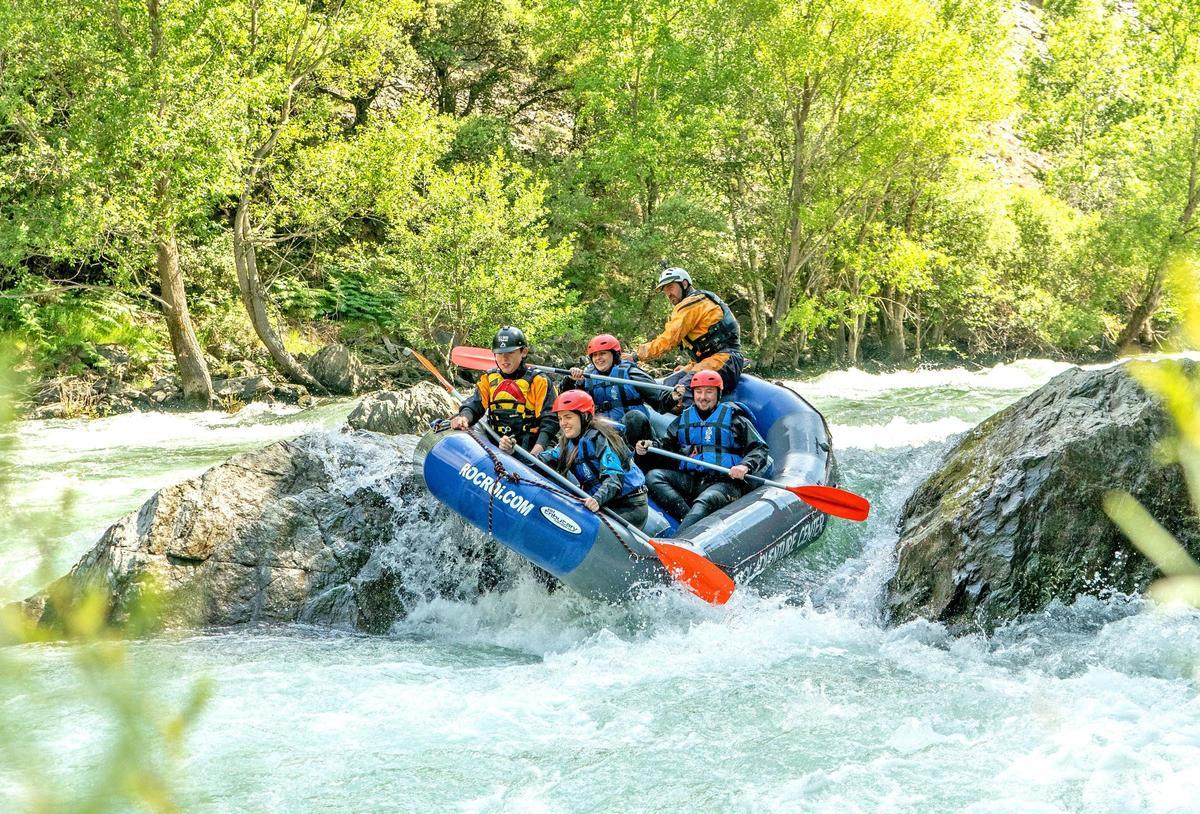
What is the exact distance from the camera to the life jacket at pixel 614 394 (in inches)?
323

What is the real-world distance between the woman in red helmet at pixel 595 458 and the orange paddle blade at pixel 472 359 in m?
2.49

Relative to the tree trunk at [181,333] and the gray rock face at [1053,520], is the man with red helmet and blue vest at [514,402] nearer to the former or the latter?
the gray rock face at [1053,520]

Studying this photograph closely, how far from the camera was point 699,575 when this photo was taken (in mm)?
5859

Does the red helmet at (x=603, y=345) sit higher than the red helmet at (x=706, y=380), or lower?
higher

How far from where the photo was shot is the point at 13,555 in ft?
4.32

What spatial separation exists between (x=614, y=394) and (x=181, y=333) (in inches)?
376

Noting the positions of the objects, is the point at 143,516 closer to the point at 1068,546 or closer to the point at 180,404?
the point at 1068,546

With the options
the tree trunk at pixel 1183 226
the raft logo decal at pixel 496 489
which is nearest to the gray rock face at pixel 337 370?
the raft logo decal at pixel 496 489

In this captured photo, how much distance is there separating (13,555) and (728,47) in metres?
21.2

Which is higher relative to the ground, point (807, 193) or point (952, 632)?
point (807, 193)

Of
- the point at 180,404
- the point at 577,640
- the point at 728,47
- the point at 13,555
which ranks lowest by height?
the point at 180,404

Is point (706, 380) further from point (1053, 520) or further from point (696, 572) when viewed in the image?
point (1053, 520)

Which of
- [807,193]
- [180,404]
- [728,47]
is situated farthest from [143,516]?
[728,47]

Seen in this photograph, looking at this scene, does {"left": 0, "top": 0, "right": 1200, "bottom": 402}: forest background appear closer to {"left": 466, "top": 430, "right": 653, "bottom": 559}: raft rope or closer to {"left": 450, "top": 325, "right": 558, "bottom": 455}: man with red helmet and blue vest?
{"left": 450, "top": 325, "right": 558, "bottom": 455}: man with red helmet and blue vest
